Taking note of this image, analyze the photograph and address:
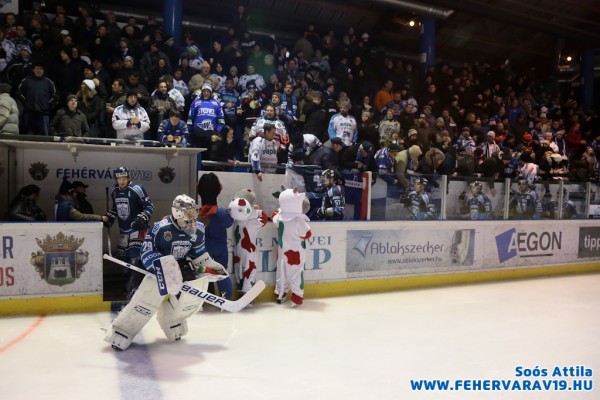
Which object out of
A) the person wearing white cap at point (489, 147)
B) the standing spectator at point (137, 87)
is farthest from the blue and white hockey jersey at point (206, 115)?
the person wearing white cap at point (489, 147)

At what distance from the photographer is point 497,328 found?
220 inches

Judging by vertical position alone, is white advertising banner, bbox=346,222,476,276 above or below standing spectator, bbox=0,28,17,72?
below

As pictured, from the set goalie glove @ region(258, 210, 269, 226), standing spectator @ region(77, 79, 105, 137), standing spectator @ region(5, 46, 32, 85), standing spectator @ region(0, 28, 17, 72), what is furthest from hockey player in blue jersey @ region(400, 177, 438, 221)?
standing spectator @ region(0, 28, 17, 72)

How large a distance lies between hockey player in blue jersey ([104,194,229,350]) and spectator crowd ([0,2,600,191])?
2930 millimetres

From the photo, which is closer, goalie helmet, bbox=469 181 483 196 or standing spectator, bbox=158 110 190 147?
standing spectator, bbox=158 110 190 147

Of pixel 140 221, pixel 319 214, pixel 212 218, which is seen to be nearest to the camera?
pixel 212 218

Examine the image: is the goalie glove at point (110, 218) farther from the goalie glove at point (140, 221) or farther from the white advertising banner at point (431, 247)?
the white advertising banner at point (431, 247)

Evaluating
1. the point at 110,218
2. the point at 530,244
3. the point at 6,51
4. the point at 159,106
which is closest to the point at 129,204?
the point at 110,218

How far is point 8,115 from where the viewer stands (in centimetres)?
688

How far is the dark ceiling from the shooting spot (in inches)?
524

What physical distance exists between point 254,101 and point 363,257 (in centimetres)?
326

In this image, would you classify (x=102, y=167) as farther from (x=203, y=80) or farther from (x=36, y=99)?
(x=203, y=80)

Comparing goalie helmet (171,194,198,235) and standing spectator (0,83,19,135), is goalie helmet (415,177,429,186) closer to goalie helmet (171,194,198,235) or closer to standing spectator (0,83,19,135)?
goalie helmet (171,194,198,235)

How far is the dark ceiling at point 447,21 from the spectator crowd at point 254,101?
1946mm
